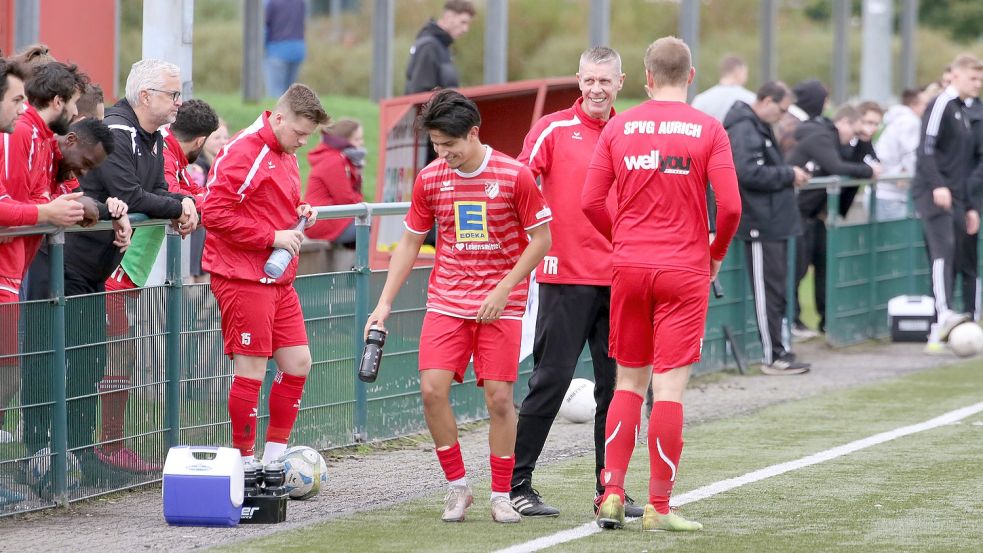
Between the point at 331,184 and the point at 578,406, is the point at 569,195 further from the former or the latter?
the point at 331,184

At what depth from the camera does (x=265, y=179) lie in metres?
7.36

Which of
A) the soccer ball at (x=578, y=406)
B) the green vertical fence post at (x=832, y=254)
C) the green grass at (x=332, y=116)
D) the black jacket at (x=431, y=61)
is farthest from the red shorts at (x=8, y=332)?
the green grass at (x=332, y=116)

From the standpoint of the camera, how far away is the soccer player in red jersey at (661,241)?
655 centimetres

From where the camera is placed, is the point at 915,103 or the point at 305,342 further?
the point at 915,103

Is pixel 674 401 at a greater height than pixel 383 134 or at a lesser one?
lesser

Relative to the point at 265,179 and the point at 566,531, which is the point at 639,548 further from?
the point at 265,179

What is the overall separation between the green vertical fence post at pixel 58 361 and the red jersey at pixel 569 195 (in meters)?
2.08

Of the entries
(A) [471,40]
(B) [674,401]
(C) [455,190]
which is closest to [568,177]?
(C) [455,190]

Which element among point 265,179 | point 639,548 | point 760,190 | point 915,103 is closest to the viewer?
point 639,548

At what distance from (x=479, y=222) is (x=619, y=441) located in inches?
42.4

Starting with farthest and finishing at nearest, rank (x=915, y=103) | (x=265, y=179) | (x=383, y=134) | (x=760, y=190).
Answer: (x=915, y=103)
(x=383, y=134)
(x=760, y=190)
(x=265, y=179)

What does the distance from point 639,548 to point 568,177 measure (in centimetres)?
172

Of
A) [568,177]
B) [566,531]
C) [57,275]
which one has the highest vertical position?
[568,177]

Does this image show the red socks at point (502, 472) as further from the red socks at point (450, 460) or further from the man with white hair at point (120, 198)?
the man with white hair at point (120, 198)
